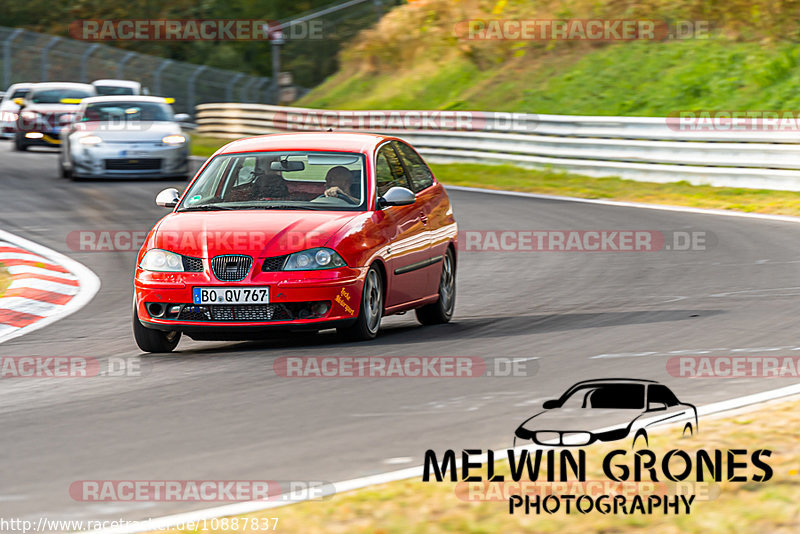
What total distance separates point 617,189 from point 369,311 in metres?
13.0

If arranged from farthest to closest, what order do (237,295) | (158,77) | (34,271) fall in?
1. (158,77)
2. (34,271)
3. (237,295)

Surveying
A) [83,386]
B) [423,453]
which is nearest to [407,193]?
[83,386]

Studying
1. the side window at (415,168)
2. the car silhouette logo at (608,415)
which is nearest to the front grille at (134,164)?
the side window at (415,168)

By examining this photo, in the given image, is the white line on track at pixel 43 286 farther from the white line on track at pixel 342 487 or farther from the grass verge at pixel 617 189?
the grass verge at pixel 617 189

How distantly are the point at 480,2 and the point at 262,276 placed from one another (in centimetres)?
2970

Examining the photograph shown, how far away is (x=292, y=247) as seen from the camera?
8812 millimetres

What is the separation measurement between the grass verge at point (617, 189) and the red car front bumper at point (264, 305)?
10.3 m

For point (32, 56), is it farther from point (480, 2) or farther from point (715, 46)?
point (715, 46)

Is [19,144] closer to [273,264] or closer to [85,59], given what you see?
[85,59]

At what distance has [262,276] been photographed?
8734 mm

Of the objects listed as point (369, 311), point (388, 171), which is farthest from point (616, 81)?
point (369, 311)

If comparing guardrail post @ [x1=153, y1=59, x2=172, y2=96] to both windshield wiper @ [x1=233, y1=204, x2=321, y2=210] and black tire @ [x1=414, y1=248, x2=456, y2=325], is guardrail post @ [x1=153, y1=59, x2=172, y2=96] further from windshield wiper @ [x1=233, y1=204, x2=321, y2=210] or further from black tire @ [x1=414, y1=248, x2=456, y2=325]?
windshield wiper @ [x1=233, y1=204, x2=321, y2=210]

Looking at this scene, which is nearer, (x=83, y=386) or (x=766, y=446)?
(x=766, y=446)

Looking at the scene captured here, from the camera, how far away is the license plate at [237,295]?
28.6 ft
